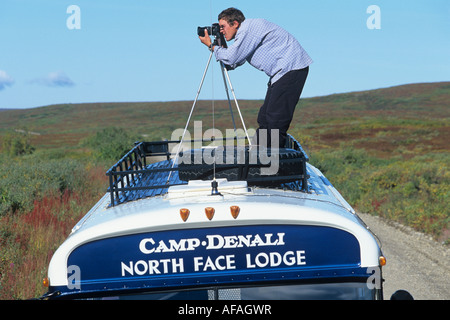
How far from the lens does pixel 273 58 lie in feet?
14.4

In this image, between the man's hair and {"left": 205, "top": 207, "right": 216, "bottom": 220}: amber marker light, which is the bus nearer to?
{"left": 205, "top": 207, "right": 216, "bottom": 220}: amber marker light

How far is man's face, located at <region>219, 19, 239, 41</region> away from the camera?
4.36 metres

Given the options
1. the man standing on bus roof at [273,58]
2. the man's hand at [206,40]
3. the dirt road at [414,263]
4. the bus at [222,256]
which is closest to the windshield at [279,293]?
the bus at [222,256]

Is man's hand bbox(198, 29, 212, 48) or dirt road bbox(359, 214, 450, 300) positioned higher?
man's hand bbox(198, 29, 212, 48)

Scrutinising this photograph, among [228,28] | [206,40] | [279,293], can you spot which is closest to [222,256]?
[279,293]

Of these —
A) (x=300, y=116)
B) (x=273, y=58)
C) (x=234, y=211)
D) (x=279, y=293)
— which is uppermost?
(x=300, y=116)

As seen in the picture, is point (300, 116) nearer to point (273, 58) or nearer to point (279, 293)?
point (273, 58)

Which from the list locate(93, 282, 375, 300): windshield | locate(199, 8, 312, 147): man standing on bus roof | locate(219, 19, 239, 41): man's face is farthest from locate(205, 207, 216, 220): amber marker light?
locate(219, 19, 239, 41): man's face

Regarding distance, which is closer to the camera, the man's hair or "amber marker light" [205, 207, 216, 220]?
"amber marker light" [205, 207, 216, 220]

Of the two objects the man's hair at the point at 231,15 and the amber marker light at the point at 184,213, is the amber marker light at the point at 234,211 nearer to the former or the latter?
the amber marker light at the point at 184,213

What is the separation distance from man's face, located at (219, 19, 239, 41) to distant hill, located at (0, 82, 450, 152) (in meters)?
41.4

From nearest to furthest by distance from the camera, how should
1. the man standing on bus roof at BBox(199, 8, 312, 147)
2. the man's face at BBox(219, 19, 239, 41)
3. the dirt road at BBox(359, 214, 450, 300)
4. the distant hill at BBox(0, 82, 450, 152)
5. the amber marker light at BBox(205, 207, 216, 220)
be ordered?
the amber marker light at BBox(205, 207, 216, 220) → the man standing on bus roof at BBox(199, 8, 312, 147) → the man's face at BBox(219, 19, 239, 41) → the dirt road at BBox(359, 214, 450, 300) → the distant hill at BBox(0, 82, 450, 152)

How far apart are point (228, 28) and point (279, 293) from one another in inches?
93.3
